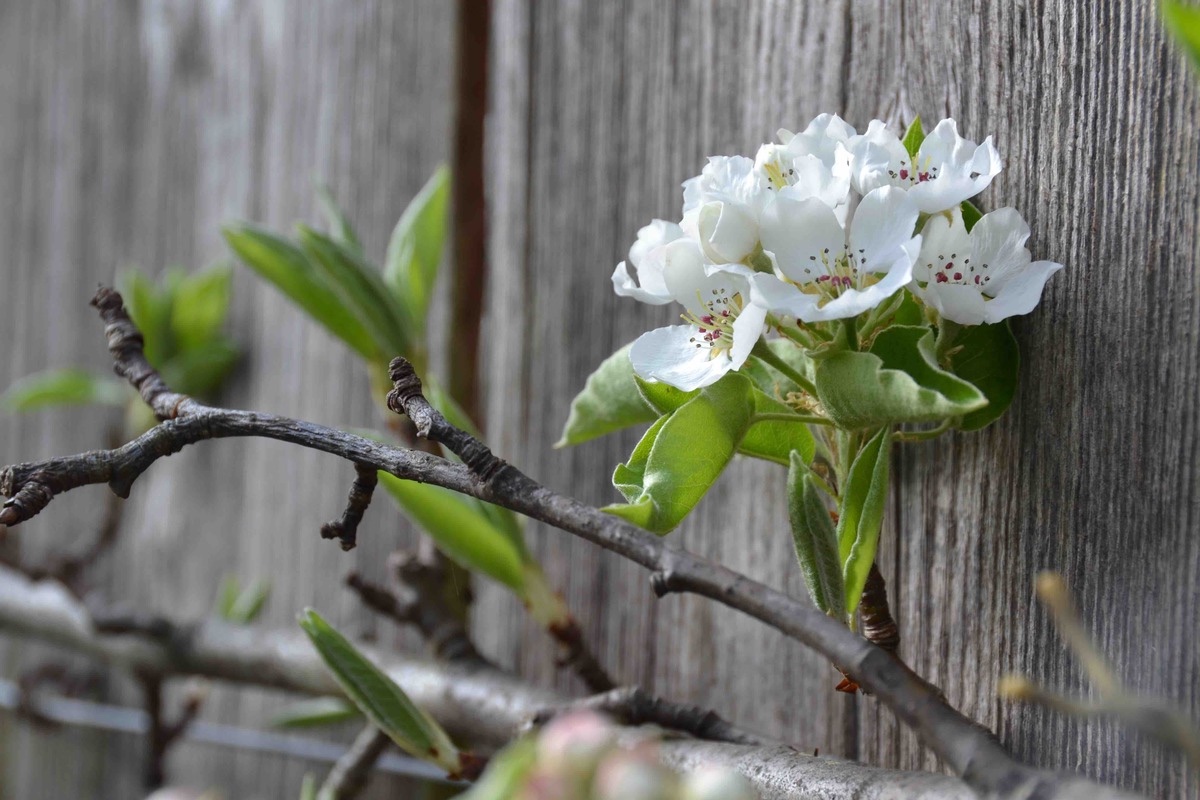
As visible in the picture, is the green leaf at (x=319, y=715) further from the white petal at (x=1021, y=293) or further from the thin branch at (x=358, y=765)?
the white petal at (x=1021, y=293)

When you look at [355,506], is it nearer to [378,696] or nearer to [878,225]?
[378,696]

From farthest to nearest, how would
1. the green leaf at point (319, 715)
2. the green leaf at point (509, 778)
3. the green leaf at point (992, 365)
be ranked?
the green leaf at point (319, 715) < the green leaf at point (992, 365) < the green leaf at point (509, 778)

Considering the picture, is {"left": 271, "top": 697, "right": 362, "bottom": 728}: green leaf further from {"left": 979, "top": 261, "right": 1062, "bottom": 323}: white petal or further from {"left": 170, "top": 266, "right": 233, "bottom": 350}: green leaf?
{"left": 979, "top": 261, "right": 1062, "bottom": 323}: white petal

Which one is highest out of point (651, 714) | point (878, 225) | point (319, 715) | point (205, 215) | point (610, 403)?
point (205, 215)

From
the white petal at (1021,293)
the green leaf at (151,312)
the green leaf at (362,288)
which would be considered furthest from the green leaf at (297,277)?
the white petal at (1021,293)

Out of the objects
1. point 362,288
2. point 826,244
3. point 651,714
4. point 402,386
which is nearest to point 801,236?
point 826,244

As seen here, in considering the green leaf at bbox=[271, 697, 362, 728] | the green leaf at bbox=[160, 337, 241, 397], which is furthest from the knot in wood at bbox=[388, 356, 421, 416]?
the green leaf at bbox=[160, 337, 241, 397]
